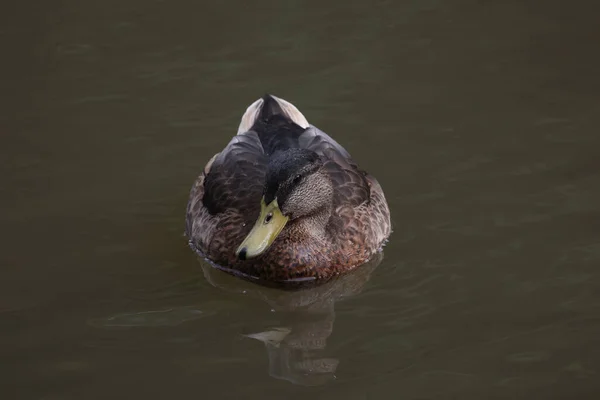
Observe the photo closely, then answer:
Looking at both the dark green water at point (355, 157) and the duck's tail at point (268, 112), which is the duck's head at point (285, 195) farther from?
the duck's tail at point (268, 112)

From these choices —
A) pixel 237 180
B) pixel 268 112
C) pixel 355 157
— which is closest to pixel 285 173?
pixel 237 180

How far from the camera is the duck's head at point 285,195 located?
320 inches

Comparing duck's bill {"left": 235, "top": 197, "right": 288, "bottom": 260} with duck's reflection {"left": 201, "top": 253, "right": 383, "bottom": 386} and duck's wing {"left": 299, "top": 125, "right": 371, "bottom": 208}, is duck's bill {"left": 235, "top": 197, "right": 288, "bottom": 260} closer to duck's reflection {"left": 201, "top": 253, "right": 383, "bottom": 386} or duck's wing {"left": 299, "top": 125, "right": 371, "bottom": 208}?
duck's reflection {"left": 201, "top": 253, "right": 383, "bottom": 386}

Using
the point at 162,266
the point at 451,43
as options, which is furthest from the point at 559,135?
the point at 162,266

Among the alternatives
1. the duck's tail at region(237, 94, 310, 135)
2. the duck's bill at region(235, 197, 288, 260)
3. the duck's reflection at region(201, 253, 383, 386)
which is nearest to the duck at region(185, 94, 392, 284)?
the duck's bill at region(235, 197, 288, 260)

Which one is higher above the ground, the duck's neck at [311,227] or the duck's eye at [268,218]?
the duck's eye at [268,218]

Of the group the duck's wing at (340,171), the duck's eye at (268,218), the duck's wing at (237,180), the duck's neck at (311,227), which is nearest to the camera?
the duck's eye at (268,218)

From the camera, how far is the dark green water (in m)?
7.18

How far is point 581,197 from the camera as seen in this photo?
29.9ft

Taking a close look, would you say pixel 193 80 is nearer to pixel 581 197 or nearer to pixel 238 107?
pixel 238 107

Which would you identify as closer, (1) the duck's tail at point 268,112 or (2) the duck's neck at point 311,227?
(2) the duck's neck at point 311,227

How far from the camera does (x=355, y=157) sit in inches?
402

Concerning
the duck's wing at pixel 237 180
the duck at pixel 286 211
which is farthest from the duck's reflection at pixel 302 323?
the duck's wing at pixel 237 180

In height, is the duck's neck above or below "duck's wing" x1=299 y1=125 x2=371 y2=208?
below
